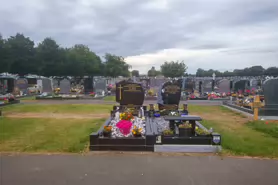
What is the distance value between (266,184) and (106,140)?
14.6ft

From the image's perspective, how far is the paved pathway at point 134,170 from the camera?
477 cm

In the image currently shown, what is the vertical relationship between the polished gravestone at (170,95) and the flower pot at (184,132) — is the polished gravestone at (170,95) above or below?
above

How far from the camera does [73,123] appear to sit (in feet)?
36.5

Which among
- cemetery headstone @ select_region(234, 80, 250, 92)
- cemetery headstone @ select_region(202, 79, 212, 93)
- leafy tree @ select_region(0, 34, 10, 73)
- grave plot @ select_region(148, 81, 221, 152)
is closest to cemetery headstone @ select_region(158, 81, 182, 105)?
grave plot @ select_region(148, 81, 221, 152)

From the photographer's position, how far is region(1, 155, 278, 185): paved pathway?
188 inches

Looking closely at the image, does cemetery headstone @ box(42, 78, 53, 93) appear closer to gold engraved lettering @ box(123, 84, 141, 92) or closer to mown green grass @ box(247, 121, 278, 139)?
gold engraved lettering @ box(123, 84, 141, 92)

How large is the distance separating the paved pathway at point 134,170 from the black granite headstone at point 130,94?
6.17 metres

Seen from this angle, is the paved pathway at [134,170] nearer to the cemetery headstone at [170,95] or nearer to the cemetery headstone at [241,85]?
the cemetery headstone at [170,95]

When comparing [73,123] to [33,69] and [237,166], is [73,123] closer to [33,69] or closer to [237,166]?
[237,166]

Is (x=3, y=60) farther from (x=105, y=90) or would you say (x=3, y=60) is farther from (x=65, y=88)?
(x=105, y=90)

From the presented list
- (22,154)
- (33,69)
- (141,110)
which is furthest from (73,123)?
(33,69)

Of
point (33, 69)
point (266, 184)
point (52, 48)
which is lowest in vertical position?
point (266, 184)

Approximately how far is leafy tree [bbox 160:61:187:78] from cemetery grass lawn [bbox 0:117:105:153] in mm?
48593

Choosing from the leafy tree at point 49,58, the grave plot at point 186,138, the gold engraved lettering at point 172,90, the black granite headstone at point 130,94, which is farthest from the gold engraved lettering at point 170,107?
the leafy tree at point 49,58
